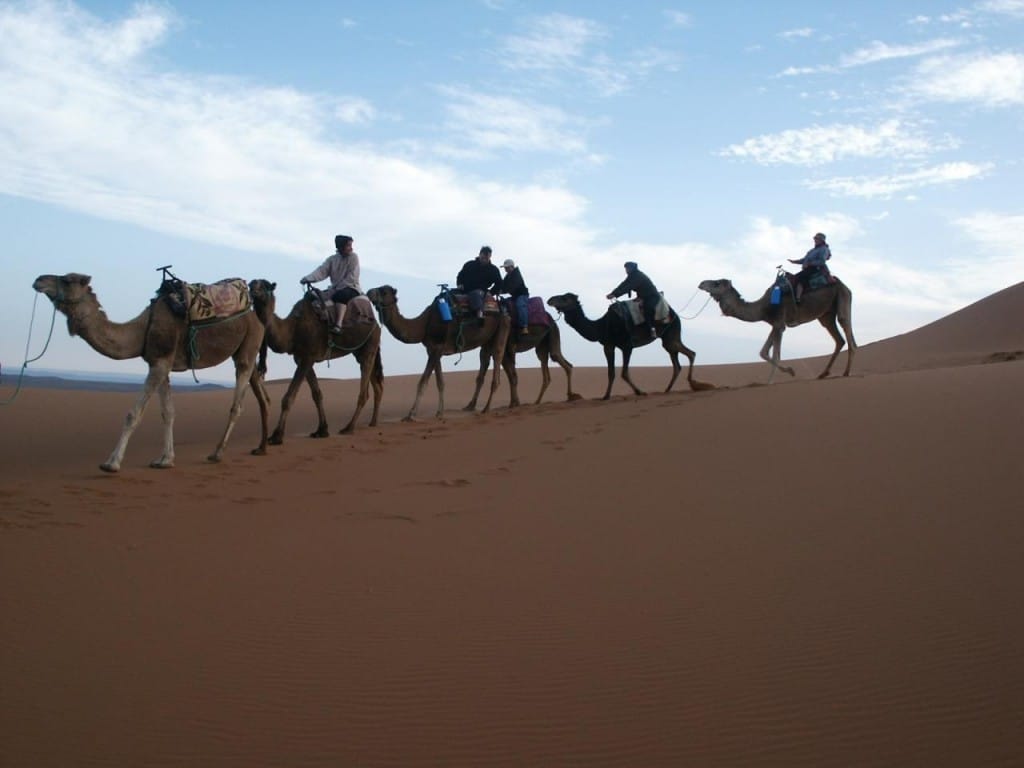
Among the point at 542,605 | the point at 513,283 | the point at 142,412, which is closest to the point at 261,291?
the point at 142,412

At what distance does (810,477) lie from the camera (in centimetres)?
874

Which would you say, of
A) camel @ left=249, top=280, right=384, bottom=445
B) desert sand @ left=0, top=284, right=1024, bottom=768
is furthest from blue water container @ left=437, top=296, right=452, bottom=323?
desert sand @ left=0, top=284, right=1024, bottom=768

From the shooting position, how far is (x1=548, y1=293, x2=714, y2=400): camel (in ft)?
59.8

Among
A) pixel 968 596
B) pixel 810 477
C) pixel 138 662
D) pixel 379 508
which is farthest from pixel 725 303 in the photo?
pixel 138 662

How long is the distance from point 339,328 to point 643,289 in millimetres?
6571

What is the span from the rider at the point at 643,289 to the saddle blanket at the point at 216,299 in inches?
320

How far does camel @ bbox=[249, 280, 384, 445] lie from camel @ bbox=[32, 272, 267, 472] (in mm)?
645

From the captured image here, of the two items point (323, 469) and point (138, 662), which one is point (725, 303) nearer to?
point (323, 469)

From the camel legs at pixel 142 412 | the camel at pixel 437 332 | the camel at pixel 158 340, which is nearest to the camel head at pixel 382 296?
the camel at pixel 437 332

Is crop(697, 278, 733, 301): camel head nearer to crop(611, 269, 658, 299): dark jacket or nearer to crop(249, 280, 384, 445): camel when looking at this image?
crop(611, 269, 658, 299): dark jacket

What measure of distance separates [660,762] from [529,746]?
0.57m

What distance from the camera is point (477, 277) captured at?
1775 cm

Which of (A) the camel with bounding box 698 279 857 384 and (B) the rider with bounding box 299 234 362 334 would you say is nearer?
(B) the rider with bounding box 299 234 362 334

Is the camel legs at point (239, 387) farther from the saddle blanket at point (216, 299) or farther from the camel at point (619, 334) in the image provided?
the camel at point (619, 334)
